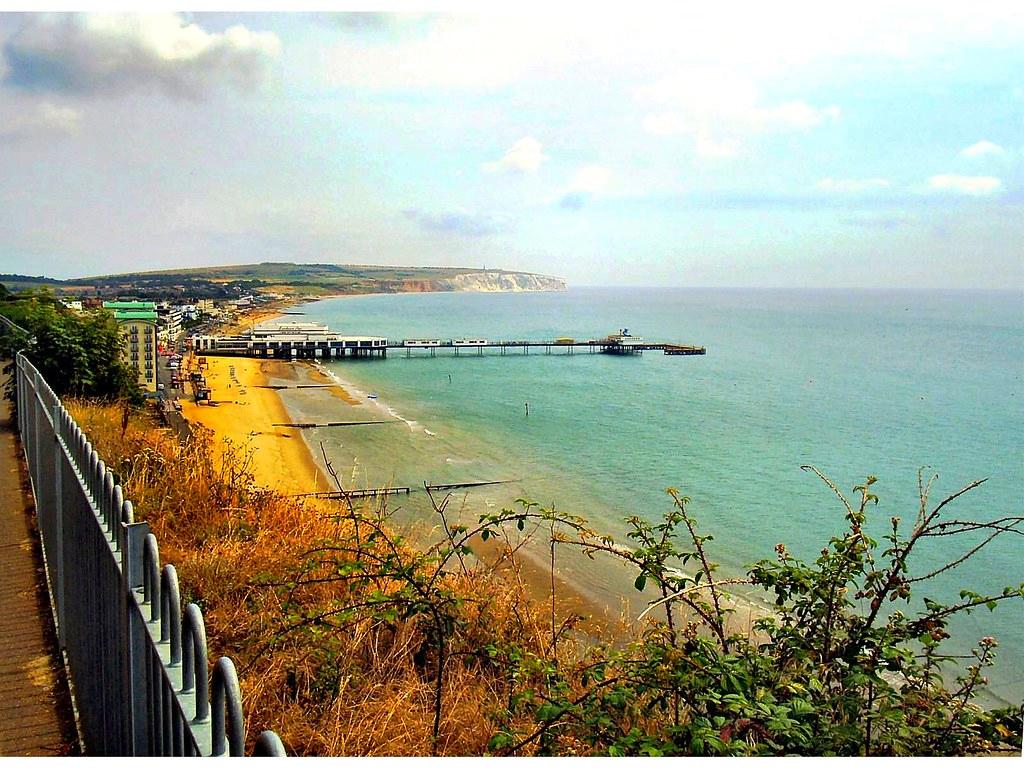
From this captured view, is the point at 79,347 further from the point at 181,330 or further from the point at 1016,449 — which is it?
the point at 181,330

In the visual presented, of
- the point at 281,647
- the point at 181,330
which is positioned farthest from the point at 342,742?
the point at 181,330

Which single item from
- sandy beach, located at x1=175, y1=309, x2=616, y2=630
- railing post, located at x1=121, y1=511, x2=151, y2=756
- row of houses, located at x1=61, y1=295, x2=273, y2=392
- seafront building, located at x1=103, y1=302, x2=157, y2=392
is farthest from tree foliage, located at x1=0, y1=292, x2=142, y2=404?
seafront building, located at x1=103, y1=302, x2=157, y2=392

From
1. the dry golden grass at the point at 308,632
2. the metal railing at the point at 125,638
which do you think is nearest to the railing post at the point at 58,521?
the metal railing at the point at 125,638

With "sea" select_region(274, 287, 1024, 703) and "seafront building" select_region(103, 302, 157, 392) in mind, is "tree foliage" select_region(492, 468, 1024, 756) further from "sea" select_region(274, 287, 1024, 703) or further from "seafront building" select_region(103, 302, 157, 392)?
"seafront building" select_region(103, 302, 157, 392)

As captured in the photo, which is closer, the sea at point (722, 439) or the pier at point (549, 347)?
the sea at point (722, 439)

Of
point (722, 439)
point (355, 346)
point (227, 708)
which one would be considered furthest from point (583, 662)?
point (355, 346)

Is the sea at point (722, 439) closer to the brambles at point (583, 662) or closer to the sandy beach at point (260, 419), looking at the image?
the brambles at point (583, 662)
